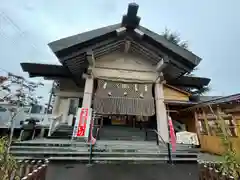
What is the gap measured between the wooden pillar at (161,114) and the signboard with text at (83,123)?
3321 mm

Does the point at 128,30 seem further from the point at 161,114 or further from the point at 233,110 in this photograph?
the point at 233,110

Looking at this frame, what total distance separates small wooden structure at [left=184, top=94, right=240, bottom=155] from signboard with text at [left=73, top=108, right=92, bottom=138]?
17.5 feet

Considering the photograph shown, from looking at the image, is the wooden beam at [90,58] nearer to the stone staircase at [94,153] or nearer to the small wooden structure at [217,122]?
the stone staircase at [94,153]

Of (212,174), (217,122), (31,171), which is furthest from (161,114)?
(31,171)

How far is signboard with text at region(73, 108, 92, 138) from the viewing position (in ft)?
19.8

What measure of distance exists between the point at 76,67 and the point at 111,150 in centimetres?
436

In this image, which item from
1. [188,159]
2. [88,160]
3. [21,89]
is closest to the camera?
[88,160]

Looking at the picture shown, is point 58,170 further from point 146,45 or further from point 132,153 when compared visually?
point 146,45

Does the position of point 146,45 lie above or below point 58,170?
above

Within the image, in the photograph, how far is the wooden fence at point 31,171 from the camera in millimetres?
3042

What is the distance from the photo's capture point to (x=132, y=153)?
5.21m

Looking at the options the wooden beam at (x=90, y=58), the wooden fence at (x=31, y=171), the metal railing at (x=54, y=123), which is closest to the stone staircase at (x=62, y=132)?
the metal railing at (x=54, y=123)

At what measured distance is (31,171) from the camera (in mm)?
3773

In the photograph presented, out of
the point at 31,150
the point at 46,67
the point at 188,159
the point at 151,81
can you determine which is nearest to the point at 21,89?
the point at 46,67
